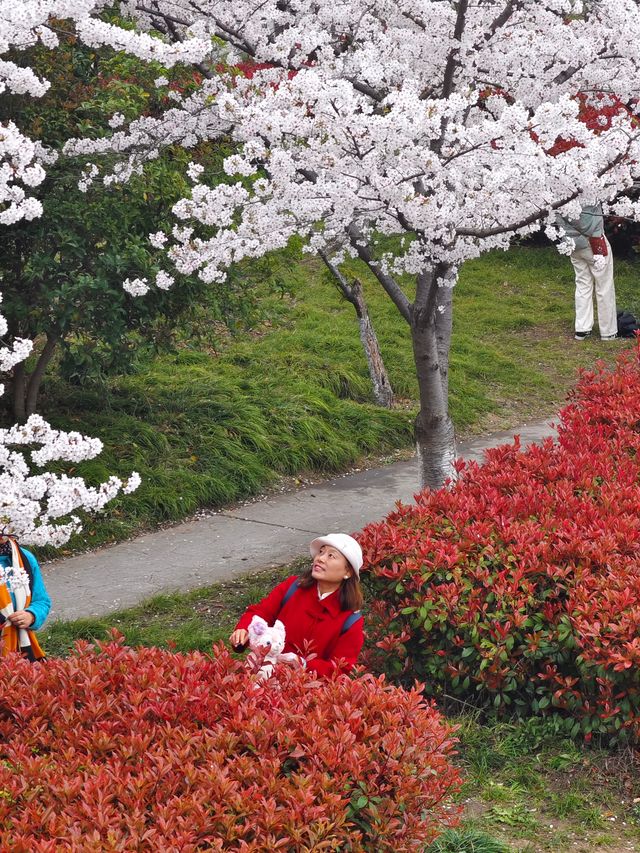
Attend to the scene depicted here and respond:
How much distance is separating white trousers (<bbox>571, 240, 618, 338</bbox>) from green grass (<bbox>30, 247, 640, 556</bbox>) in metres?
0.28

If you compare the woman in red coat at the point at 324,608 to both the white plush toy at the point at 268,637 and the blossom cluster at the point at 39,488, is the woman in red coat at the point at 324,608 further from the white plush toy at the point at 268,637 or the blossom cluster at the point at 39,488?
the blossom cluster at the point at 39,488

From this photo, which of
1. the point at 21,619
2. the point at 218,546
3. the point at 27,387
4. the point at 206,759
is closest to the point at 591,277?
the point at 27,387

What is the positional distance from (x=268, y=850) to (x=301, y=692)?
81 cm

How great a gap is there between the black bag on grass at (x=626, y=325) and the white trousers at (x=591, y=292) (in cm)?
13

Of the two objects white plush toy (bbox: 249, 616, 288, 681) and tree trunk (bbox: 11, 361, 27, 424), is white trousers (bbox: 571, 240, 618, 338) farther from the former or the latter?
white plush toy (bbox: 249, 616, 288, 681)

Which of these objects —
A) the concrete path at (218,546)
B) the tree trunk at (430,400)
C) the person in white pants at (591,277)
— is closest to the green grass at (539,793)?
the concrete path at (218,546)

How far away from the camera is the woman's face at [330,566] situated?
4.14 meters

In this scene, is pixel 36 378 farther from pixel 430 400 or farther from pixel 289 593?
pixel 289 593

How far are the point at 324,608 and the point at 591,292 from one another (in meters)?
11.0

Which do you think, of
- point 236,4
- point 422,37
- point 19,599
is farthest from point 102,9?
point 19,599

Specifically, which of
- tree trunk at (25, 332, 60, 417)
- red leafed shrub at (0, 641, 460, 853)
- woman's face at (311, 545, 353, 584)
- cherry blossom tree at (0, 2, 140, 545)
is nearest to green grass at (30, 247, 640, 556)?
tree trunk at (25, 332, 60, 417)

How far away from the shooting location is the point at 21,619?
4.36 m

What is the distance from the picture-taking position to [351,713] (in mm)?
3152

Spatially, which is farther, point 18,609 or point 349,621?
point 18,609
